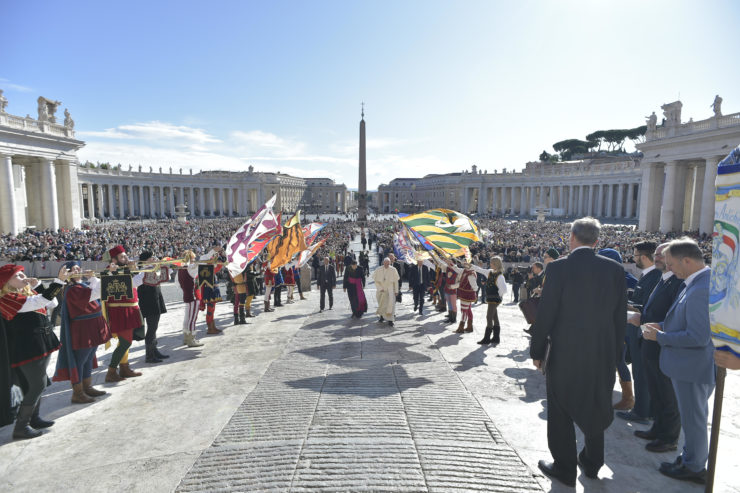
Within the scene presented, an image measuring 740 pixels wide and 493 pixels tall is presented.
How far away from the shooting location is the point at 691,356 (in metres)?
3.12

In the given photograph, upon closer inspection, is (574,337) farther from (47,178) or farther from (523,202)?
(523,202)

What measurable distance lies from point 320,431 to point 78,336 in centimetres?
326

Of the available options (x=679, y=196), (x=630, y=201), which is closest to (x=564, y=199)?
(x=630, y=201)

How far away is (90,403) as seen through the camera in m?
4.72

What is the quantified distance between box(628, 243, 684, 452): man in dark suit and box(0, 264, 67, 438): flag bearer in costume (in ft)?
19.0

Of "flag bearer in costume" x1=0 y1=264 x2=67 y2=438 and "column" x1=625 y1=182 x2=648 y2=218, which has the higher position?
"column" x1=625 y1=182 x2=648 y2=218

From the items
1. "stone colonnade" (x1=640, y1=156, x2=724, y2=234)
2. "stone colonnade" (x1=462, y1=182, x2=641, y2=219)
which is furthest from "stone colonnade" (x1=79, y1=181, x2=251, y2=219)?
"stone colonnade" (x1=640, y1=156, x2=724, y2=234)

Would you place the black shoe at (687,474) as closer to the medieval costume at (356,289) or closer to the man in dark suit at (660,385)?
the man in dark suit at (660,385)

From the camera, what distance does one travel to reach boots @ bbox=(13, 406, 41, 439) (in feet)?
12.7

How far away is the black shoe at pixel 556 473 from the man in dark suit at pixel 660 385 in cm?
118

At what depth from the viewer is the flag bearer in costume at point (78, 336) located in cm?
473

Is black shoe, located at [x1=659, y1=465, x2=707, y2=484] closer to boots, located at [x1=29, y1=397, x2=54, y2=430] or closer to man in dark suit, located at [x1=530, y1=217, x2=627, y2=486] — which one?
man in dark suit, located at [x1=530, y1=217, x2=627, y2=486]

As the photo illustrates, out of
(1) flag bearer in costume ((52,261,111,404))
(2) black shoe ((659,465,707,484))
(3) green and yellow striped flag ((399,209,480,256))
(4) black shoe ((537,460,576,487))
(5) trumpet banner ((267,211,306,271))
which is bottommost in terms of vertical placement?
(2) black shoe ((659,465,707,484))

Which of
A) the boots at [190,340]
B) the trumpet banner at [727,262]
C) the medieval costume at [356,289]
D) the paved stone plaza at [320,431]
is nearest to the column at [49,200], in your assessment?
the boots at [190,340]
